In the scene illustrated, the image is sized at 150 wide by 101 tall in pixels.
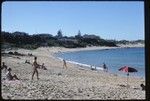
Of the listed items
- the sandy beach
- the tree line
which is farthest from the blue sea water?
the sandy beach

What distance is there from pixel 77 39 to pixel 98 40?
52.7 ft

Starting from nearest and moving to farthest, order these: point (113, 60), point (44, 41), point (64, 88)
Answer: point (64, 88) < point (113, 60) < point (44, 41)

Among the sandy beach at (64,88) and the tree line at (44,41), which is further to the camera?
the tree line at (44,41)

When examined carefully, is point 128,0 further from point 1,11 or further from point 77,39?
point 77,39

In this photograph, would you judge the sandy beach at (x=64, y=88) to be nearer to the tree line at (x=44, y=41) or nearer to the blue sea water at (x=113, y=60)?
the blue sea water at (x=113, y=60)

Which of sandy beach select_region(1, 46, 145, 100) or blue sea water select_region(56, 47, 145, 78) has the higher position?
sandy beach select_region(1, 46, 145, 100)

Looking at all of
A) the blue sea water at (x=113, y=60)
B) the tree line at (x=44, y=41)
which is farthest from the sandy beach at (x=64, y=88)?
the tree line at (x=44, y=41)

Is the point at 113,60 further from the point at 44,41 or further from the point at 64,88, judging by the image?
the point at 64,88

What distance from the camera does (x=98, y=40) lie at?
141 m

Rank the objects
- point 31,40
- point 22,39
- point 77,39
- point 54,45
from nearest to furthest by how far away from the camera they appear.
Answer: point 22,39
point 31,40
point 54,45
point 77,39

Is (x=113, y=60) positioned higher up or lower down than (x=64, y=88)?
lower down

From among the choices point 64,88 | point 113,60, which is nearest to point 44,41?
point 113,60

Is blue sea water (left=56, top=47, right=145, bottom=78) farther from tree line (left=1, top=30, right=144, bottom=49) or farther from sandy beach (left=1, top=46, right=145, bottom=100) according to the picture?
sandy beach (left=1, top=46, right=145, bottom=100)
